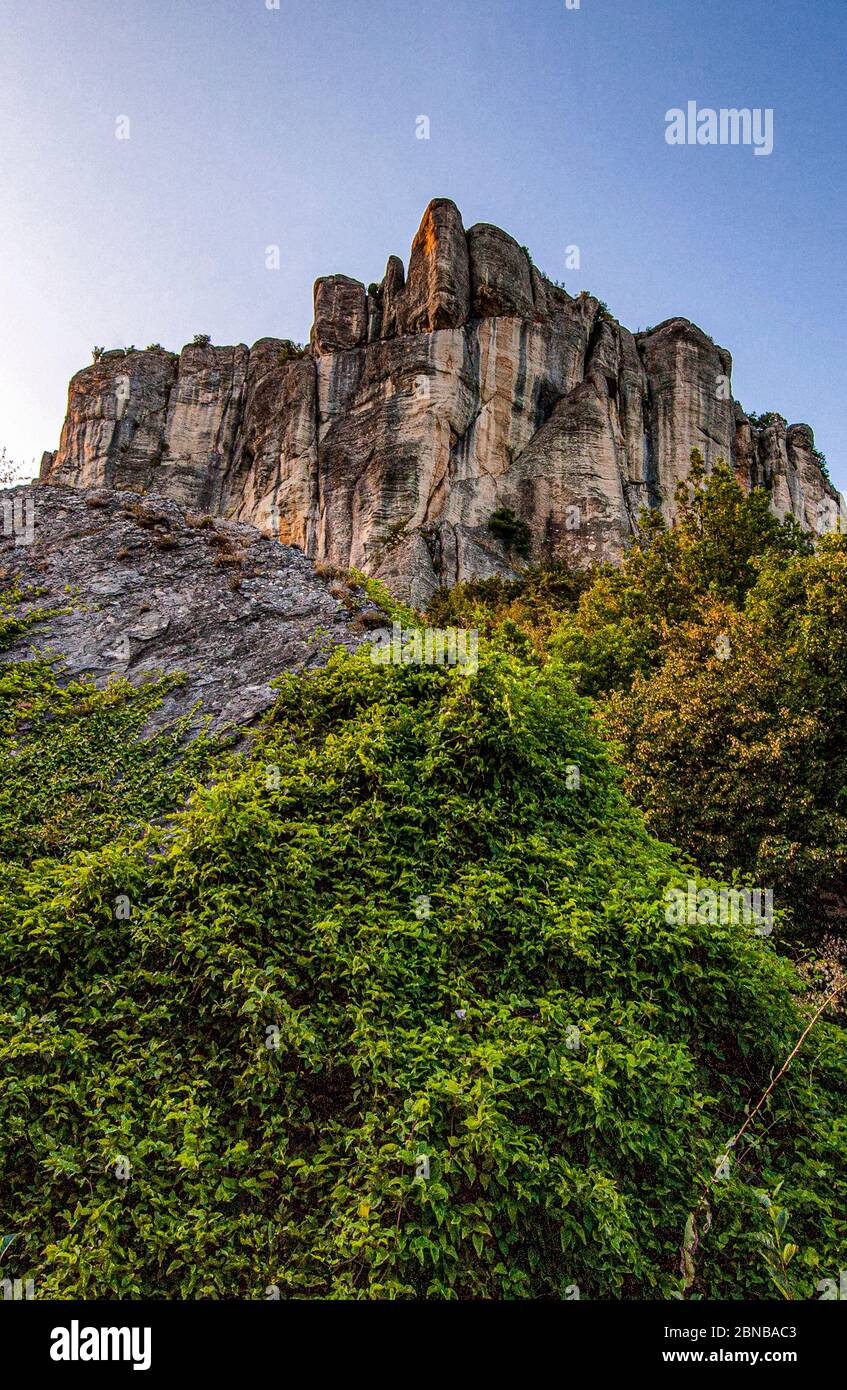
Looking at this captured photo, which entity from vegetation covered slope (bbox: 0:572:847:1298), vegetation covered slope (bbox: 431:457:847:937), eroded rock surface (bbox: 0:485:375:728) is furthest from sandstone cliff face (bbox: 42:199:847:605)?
vegetation covered slope (bbox: 0:572:847:1298)

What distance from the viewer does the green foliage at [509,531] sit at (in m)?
40.1

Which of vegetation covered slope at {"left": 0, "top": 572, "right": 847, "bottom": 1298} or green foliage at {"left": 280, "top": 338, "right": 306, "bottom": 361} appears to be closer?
vegetation covered slope at {"left": 0, "top": 572, "right": 847, "bottom": 1298}

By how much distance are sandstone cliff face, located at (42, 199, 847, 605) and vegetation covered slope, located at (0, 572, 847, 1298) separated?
30151 mm

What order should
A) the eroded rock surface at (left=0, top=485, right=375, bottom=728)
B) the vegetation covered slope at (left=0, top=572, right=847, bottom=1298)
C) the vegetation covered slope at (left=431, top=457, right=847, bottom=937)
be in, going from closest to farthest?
the vegetation covered slope at (left=0, top=572, right=847, bottom=1298)
the eroded rock surface at (left=0, top=485, right=375, bottom=728)
the vegetation covered slope at (left=431, top=457, right=847, bottom=937)

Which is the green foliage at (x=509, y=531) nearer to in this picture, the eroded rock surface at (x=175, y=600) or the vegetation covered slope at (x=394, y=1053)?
the eroded rock surface at (x=175, y=600)

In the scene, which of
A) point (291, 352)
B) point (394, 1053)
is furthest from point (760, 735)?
point (291, 352)

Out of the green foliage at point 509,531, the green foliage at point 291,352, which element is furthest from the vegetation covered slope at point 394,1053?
the green foliage at point 291,352

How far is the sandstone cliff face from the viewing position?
3966 cm

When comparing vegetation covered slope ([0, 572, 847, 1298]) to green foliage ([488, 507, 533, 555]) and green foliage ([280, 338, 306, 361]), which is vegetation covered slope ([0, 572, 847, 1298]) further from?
green foliage ([280, 338, 306, 361])

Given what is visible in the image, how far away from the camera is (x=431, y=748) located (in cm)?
557

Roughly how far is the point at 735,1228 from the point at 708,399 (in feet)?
173

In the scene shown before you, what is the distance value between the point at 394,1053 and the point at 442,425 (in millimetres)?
39099

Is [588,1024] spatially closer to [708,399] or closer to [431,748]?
[431,748]

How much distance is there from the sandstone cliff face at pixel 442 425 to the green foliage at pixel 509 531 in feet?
1.27
